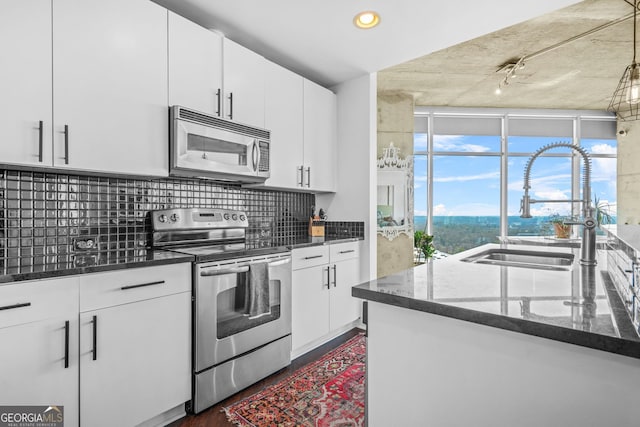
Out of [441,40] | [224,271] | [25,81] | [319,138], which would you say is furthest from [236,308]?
[441,40]

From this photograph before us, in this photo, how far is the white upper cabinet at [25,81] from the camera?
4.98 feet

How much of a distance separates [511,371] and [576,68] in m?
4.67

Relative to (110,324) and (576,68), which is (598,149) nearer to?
(576,68)

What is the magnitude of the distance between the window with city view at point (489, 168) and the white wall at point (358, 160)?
2607 mm

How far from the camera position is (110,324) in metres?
1.59

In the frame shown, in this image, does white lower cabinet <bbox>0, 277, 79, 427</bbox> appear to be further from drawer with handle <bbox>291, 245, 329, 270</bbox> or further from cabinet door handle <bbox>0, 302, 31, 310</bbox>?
drawer with handle <bbox>291, 245, 329, 270</bbox>

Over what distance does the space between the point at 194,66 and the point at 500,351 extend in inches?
89.7

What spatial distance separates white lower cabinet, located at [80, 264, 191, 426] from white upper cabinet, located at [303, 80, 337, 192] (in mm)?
1665

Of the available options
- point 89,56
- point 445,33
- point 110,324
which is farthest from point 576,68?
point 110,324

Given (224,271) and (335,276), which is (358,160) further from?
(224,271)

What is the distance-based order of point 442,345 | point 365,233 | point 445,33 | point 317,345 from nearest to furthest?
point 442,345 < point 445,33 < point 317,345 < point 365,233

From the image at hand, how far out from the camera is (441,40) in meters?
2.71

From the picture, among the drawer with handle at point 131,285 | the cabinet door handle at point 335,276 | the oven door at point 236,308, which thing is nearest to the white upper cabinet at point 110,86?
the drawer with handle at point 131,285

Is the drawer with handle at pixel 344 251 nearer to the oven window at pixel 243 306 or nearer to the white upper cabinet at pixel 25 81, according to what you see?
the oven window at pixel 243 306
